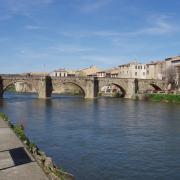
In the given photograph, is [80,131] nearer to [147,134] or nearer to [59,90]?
[147,134]

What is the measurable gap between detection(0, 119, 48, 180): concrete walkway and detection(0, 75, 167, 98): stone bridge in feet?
235

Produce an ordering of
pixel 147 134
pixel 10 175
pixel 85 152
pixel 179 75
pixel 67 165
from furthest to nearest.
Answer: pixel 179 75 → pixel 147 134 → pixel 85 152 → pixel 67 165 → pixel 10 175

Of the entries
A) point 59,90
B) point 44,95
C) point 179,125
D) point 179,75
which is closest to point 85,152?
point 179,125

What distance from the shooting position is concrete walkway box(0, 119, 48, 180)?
13177 millimetres

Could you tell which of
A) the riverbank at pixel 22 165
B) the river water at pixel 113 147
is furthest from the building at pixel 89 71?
the riverbank at pixel 22 165

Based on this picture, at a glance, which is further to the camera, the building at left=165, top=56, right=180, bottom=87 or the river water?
the building at left=165, top=56, right=180, bottom=87

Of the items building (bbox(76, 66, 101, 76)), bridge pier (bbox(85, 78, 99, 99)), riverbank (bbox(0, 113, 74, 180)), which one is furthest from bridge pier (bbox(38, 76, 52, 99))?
building (bbox(76, 66, 101, 76))

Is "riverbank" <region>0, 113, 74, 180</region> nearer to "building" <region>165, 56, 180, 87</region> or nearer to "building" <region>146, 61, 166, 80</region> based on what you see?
"building" <region>165, 56, 180, 87</region>

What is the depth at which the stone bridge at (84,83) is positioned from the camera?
90812mm

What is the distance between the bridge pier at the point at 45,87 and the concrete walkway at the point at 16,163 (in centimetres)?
7083

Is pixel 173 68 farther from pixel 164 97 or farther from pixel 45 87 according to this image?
pixel 45 87

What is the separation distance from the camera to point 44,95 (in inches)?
3625

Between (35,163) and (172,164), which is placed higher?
(35,163)

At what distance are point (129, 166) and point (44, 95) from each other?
71.8 meters
